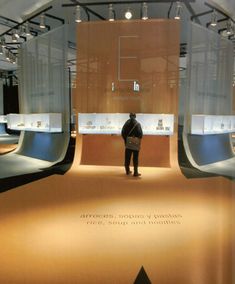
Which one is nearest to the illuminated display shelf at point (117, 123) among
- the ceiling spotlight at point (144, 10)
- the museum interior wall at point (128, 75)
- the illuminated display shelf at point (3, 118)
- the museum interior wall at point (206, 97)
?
the museum interior wall at point (128, 75)

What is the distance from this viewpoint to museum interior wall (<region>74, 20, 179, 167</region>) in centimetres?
745

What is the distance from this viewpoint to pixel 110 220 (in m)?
3.78

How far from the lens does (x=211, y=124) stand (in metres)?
7.98

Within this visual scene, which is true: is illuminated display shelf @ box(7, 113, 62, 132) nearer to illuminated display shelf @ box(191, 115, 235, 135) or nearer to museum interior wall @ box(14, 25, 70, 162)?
museum interior wall @ box(14, 25, 70, 162)

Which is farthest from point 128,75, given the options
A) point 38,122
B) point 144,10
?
point 38,122

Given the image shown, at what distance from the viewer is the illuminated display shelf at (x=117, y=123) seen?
7.48 metres

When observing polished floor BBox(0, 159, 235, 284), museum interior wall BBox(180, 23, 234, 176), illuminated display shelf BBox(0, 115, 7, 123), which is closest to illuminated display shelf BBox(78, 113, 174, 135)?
museum interior wall BBox(180, 23, 234, 176)

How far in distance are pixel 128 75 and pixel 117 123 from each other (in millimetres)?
1387

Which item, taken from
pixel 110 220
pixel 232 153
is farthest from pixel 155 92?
pixel 110 220

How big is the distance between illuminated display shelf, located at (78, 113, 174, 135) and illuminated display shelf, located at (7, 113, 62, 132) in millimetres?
984

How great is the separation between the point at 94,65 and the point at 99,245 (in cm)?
577

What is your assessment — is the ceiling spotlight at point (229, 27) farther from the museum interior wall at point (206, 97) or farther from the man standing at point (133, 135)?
the man standing at point (133, 135)

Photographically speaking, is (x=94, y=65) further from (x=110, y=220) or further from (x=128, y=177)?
(x=110, y=220)

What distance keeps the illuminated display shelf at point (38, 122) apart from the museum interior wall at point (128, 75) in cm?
101
